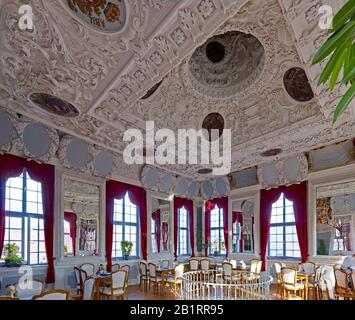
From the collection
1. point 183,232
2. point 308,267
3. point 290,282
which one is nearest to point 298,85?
point 290,282

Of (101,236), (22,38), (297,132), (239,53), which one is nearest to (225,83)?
(239,53)

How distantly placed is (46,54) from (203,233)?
11.0 m

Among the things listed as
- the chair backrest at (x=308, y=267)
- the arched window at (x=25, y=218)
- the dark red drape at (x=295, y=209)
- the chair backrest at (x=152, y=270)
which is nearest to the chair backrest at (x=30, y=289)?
the arched window at (x=25, y=218)

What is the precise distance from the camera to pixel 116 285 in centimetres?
758

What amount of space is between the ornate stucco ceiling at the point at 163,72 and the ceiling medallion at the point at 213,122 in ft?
0.66

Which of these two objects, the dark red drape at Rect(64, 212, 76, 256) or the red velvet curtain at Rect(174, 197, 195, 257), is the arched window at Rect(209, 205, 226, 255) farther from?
the dark red drape at Rect(64, 212, 76, 256)

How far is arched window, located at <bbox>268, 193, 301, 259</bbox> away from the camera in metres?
10.9

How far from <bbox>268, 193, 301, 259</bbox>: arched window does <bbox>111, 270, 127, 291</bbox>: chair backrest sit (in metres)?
6.21

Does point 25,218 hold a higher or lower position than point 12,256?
higher

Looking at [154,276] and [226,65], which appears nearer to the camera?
[226,65]

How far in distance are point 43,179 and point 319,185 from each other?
8.55 metres

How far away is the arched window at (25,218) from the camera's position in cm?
749

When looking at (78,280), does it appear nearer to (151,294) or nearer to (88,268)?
(88,268)

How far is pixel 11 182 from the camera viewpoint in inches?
299
